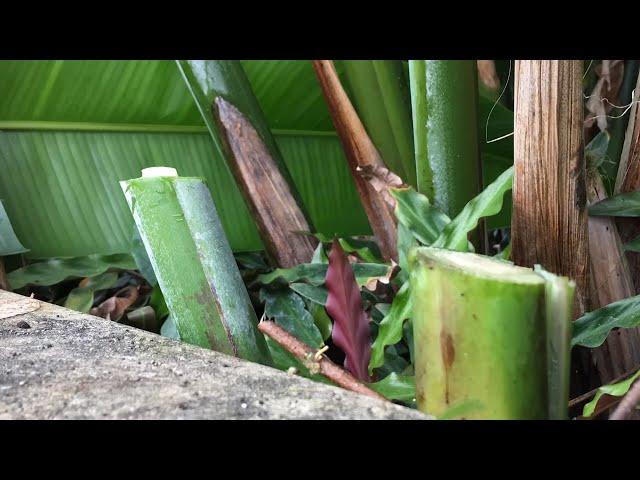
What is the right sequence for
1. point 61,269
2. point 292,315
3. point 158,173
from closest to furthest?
point 158,173 < point 292,315 < point 61,269

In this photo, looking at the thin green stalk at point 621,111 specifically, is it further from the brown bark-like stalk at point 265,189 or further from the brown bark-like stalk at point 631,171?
the brown bark-like stalk at point 265,189

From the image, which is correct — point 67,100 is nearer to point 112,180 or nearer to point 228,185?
point 112,180

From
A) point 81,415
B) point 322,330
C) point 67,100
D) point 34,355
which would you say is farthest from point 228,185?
point 81,415

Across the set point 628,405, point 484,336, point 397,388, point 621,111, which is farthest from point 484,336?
point 621,111

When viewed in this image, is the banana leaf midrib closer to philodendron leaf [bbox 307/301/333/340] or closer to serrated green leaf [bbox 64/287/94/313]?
serrated green leaf [bbox 64/287/94/313]

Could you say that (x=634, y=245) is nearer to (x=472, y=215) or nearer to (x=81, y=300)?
(x=472, y=215)

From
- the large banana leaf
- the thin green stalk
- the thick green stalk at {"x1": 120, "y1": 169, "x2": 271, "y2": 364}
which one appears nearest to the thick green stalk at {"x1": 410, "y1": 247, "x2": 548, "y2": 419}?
the thick green stalk at {"x1": 120, "y1": 169, "x2": 271, "y2": 364}
